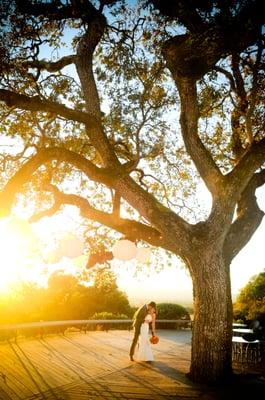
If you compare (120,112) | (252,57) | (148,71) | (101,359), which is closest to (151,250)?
(101,359)

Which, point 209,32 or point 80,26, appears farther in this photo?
point 80,26

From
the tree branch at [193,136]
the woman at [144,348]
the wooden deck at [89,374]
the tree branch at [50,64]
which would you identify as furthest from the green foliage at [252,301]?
the tree branch at [50,64]

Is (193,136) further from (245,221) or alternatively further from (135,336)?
(135,336)

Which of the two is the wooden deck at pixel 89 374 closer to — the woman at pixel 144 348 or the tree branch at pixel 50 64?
the woman at pixel 144 348

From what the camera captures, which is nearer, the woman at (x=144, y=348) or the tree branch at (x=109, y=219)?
the tree branch at (x=109, y=219)

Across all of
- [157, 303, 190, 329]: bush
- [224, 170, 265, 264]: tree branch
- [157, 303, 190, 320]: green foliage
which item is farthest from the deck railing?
[224, 170, 265, 264]: tree branch

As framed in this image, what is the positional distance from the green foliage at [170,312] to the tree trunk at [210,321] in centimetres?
1677

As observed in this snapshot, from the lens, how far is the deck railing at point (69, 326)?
49.3 feet

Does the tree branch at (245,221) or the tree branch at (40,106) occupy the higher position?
the tree branch at (40,106)

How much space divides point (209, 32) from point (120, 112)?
488cm

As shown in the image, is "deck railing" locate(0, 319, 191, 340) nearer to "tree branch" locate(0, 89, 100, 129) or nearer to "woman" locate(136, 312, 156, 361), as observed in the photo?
"woman" locate(136, 312, 156, 361)

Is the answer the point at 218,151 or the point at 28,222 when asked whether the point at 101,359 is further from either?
the point at 218,151

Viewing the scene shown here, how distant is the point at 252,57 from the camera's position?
1270 cm

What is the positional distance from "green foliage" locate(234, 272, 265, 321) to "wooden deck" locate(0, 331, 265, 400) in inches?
322
